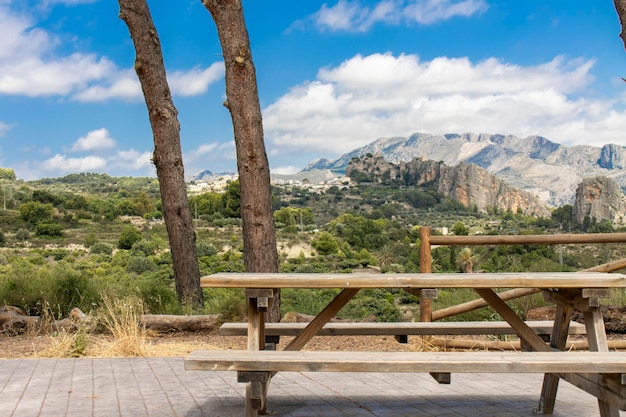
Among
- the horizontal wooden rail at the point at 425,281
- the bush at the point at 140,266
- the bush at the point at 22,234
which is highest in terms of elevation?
the bush at the point at 22,234

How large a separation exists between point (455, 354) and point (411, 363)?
14.4 inches

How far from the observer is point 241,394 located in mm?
4848

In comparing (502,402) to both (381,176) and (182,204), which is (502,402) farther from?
(381,176)

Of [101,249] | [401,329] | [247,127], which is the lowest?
[101,249]

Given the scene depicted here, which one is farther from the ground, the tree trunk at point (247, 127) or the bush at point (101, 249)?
the tree trunk at point (247, 127)

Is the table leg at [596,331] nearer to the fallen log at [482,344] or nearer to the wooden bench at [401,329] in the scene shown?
the wooden bench at [401,329]

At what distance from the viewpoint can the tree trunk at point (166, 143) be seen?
10.1m

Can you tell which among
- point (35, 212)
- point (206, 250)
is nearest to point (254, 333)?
point (206, 250)

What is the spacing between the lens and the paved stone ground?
4.32m

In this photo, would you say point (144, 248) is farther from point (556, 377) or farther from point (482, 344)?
point (556, 377)

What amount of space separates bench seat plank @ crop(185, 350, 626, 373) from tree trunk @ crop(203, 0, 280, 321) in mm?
4814

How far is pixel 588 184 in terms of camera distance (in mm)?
85750

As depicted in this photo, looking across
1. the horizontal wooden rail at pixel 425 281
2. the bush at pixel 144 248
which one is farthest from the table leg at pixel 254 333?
the bush at pixel 144 248

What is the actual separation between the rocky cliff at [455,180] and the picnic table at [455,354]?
112 m
